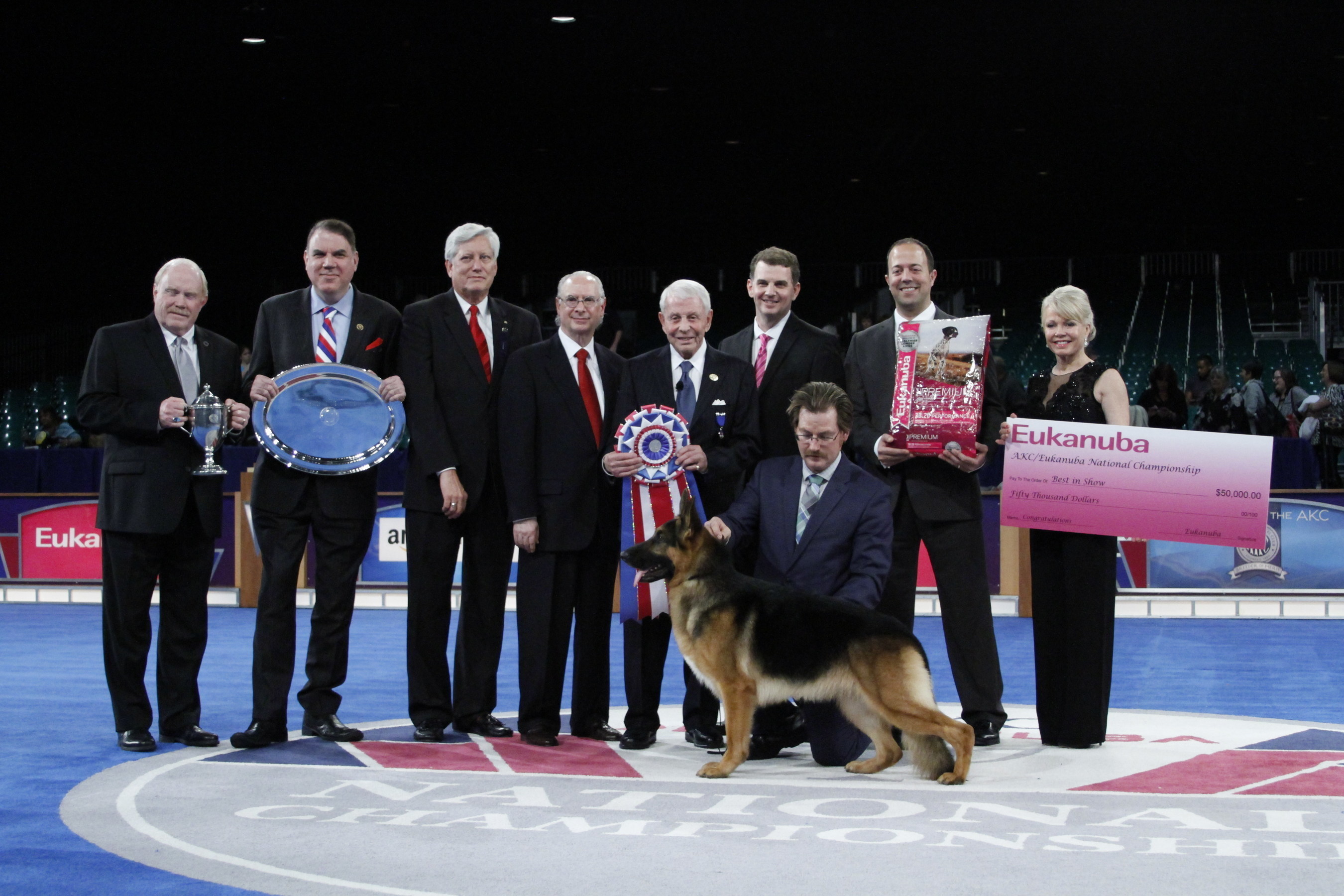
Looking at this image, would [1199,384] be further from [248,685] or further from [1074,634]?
[248,685]

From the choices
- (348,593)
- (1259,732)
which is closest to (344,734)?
(348,593)

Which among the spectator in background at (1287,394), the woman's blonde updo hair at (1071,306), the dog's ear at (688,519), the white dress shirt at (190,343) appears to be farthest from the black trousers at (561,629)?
the spectator in background at (1287,394)

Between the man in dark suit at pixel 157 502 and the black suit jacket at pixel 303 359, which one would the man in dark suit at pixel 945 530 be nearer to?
the black suit jacket at pixel 303 359

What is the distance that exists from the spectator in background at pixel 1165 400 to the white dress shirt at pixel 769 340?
7185 mm

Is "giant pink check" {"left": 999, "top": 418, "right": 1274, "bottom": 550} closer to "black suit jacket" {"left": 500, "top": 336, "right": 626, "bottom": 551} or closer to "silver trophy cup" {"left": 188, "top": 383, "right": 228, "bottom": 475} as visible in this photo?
"black suit jacket" {"left": 500, "top": 336, "right": 626, "bottom": 551}

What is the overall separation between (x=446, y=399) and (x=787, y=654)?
173 centimetres

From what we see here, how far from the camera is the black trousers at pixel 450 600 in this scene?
5.33 m

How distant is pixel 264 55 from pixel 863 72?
699 cm

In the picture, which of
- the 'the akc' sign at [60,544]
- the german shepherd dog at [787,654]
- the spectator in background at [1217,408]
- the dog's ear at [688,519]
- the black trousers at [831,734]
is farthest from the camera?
the spectator in background at [1217,408]

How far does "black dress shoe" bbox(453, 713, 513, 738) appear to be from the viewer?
543cm

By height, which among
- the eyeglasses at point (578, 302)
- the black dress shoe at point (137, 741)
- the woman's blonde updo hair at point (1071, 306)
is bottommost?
the black dress shoe at point (137, 741)

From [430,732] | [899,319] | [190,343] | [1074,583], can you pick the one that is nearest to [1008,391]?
[899,319]

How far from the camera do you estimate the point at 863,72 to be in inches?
658

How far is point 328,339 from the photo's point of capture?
5277 mm
